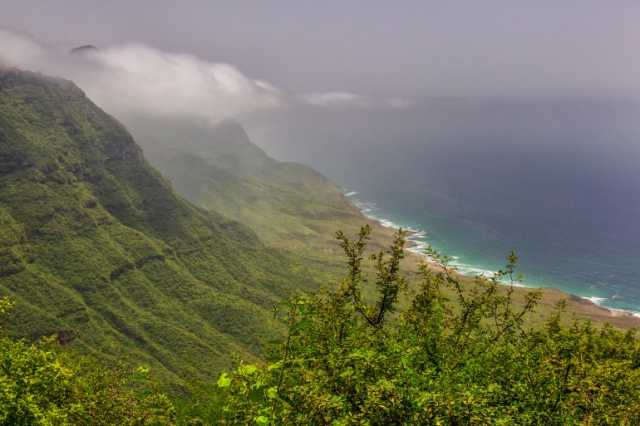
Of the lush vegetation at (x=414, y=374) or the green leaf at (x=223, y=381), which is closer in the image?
the lush vegetation at (x=414, y=374)

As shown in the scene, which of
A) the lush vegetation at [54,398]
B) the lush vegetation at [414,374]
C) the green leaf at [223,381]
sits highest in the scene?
the lush vegetation at [414,374]

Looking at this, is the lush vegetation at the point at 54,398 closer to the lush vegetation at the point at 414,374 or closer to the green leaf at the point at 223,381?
the lush vegetation at the point at 414,374

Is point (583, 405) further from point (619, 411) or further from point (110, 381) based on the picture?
point (110, 381)

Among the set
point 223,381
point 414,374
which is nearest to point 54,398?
point 223,381

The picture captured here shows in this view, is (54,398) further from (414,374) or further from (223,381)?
(414,374)

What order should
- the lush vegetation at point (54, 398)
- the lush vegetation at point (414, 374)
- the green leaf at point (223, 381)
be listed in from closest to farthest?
Answer: the lush vegetation at point (414, 374)
the green leaf at point (223, 381)
the lush vegetation at point (54, 398)

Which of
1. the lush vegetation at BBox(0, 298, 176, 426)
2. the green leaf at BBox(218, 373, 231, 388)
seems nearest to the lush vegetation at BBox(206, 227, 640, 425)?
the green leaf at BBox(218, 373, 231, 388)

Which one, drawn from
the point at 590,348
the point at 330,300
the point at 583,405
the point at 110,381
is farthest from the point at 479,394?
the point at 110,381

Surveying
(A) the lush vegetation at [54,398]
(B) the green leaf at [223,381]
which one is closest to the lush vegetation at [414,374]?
(B) the green leaf at [223,381]
